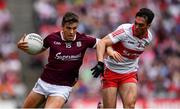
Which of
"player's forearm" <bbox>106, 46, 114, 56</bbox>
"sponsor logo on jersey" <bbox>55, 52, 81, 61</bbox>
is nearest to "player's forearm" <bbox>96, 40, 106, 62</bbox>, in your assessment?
"player's forearm" <bbox>106, 46, 114, 56</bbox>

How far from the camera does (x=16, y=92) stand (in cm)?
1897

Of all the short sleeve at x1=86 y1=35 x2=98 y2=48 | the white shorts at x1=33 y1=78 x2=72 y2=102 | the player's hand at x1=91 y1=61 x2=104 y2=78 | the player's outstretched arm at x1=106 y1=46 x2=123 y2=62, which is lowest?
the white shorts at x1=33 y1=78 x2=72 y2=102

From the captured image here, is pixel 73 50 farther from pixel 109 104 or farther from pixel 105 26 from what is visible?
pixel 105 26

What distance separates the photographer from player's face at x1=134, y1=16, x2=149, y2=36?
1177 cm

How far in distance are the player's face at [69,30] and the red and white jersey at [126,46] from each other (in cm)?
84

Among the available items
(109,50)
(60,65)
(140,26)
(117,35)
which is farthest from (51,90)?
(140,26)

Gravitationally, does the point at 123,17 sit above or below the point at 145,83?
above

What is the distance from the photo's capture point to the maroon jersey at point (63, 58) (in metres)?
11.5

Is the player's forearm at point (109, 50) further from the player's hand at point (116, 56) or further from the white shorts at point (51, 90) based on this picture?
the white shorts at point (51, 90)

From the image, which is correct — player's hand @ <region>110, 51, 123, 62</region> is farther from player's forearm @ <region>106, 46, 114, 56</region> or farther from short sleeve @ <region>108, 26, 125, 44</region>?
short sleeve @ <region>108, 26, 125, 44</region>

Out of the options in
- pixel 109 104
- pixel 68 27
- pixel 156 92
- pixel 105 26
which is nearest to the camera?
pixel 68 27

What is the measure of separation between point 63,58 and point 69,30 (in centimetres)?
46

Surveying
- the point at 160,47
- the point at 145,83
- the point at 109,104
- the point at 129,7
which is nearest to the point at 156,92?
the point at 145,83

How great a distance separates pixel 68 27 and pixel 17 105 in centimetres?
698
